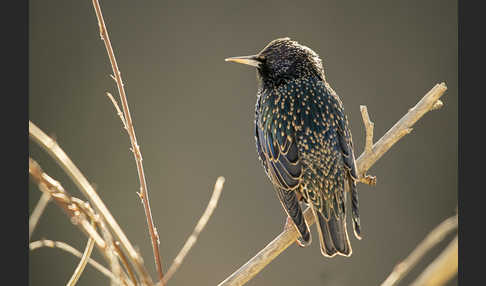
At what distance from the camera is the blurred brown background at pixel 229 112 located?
121 inches

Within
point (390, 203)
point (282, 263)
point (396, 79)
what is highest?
point (396, 79)

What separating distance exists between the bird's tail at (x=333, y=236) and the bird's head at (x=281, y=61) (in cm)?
51

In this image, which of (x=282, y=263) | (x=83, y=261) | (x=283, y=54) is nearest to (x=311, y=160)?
(x=283, y=54)

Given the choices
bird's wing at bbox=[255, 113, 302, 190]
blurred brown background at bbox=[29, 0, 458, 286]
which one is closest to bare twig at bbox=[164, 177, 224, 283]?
bird's wing at bbox=[255, 113, 302, 190]

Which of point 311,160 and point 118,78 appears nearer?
point 118,78

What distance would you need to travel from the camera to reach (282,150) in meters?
1.65

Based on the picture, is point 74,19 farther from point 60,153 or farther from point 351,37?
point 60,153

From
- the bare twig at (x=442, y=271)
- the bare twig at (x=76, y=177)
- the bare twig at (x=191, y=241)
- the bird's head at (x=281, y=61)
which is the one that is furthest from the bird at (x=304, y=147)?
the bare twig at (x=442, y=271)

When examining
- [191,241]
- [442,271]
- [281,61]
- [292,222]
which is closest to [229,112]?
[281,61]

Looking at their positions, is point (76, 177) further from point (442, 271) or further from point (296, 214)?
point (296, 214)

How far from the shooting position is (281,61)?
5.84 ft

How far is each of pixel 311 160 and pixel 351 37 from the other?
1795 millimetres

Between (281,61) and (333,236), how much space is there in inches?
25.1

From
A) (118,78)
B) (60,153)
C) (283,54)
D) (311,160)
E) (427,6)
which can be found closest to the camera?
(60,153)
